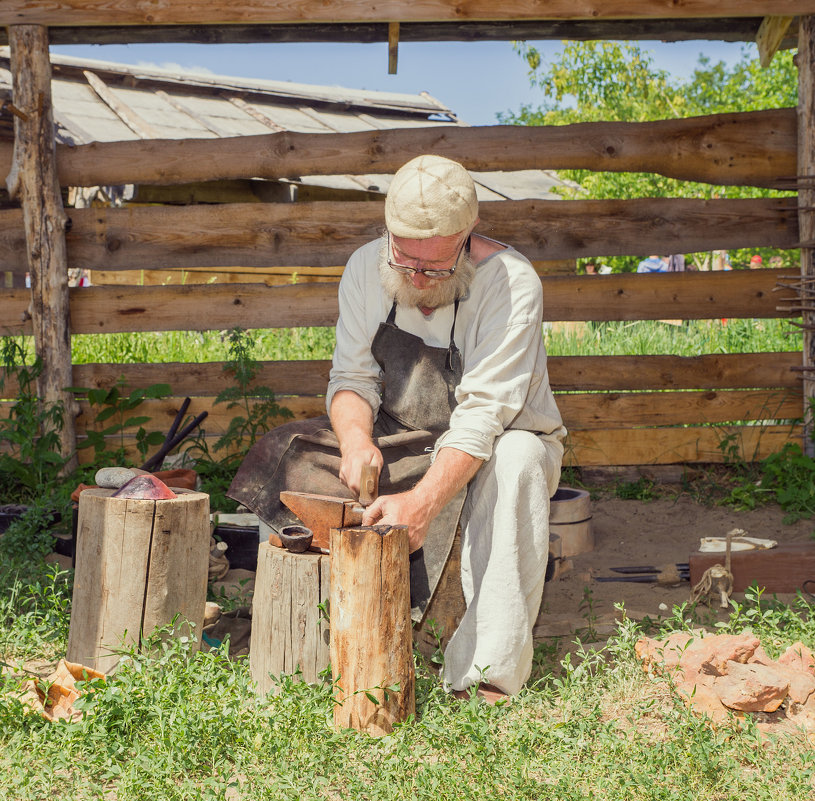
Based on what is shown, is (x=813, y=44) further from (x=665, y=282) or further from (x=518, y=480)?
(x=518, y=480)

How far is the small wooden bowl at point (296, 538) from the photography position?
116 inches

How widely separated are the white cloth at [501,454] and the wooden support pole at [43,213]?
3049mm

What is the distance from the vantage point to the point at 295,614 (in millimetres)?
2938

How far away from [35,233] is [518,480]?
3967 millimetres

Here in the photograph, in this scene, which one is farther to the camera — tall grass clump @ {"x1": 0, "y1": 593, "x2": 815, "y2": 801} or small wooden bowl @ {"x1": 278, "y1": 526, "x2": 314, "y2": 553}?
small wooden bowl @ {"x1": 278, "y1": 526, "x2": 314, "y2": 553}

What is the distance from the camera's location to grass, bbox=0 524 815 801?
7.98 ft

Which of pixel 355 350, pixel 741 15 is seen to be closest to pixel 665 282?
pixel 741 15

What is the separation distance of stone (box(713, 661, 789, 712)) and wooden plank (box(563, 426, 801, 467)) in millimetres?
3115

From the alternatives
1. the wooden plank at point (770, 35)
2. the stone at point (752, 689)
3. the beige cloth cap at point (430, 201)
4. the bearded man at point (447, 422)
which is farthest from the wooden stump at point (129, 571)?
the wooden plank at point (770, 35)

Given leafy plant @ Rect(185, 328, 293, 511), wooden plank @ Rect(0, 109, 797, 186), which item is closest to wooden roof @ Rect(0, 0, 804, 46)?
wooden plank @ Rect(0, 109, 797, 186)

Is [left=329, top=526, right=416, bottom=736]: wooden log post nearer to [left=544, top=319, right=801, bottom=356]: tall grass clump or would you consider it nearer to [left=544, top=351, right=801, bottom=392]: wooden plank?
[left=544, top=351, right=801, bottom=392]: wooden plank

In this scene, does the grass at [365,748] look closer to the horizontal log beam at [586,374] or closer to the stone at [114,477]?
the stone at [114,477]

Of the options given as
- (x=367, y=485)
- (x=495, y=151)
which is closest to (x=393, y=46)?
(x=495, y=151)

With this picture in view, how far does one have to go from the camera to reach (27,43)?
551 centimetres
